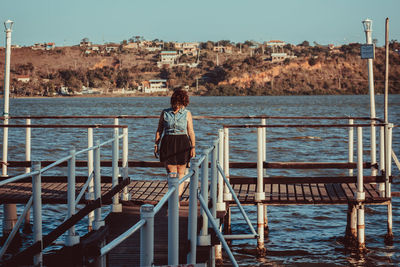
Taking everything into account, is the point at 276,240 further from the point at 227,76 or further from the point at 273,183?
the point at 227,76

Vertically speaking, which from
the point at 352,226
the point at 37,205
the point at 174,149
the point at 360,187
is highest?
the point at 174,149

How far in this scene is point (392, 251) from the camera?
10359mm

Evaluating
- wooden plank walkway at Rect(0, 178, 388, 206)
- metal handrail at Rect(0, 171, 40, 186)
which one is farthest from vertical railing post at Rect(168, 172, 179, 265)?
wooden plank walkway at Rect(0, 178, 388, 206)

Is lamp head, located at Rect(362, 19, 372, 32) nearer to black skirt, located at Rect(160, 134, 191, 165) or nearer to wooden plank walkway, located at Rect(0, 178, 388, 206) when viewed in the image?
wooden plank walkway, located at Rect(0, 178, 388, 206)

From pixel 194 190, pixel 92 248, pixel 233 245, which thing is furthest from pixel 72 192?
pixel 233 245

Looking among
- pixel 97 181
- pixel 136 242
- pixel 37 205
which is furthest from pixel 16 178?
pixel 97 181

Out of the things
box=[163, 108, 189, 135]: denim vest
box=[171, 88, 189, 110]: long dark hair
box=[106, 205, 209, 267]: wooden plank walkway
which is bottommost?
→ box=[106, 205, 209, 267]: wooden plank walkway

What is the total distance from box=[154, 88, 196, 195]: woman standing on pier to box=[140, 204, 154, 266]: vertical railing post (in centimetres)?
471

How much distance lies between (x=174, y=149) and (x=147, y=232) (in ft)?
16.2

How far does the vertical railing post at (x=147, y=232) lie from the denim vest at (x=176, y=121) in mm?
4739

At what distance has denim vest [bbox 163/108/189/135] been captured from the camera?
840cm

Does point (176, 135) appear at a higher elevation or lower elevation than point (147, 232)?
higher

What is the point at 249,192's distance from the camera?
33.1 feet

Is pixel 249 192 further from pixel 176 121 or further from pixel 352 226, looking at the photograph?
pixel 176 121
